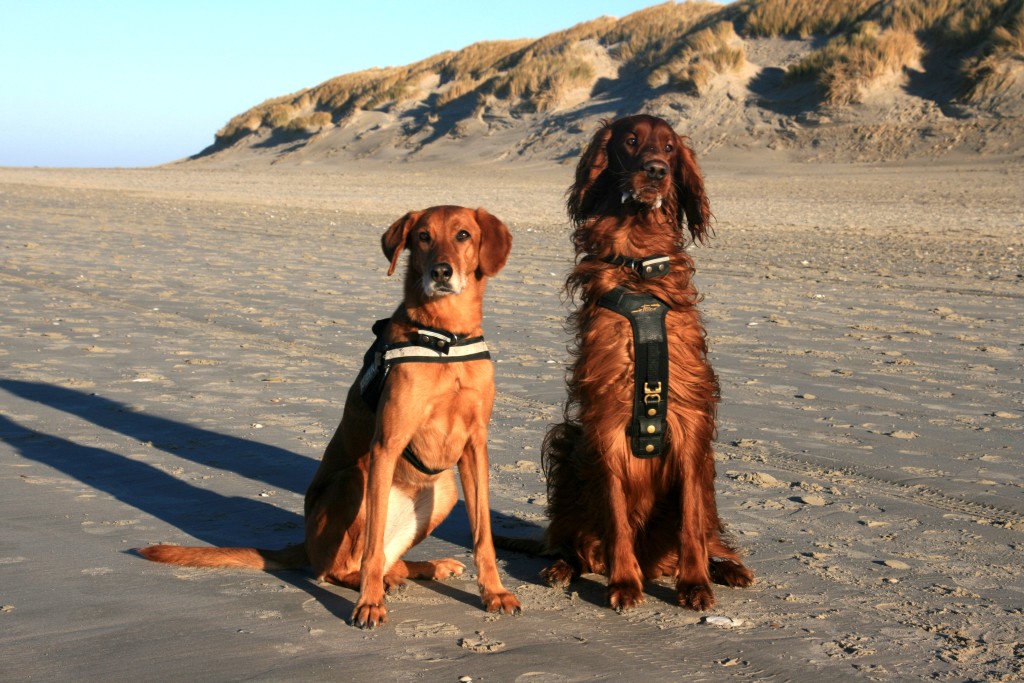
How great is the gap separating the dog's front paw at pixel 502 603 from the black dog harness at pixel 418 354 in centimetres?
49

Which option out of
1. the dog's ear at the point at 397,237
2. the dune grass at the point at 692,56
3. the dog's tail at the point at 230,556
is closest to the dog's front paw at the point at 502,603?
the dog's tail at the point at 230,556

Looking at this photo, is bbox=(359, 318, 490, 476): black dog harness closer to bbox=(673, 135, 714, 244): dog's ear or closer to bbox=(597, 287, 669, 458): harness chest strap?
bbox=(597, 287, 669, 458): harness chest strap

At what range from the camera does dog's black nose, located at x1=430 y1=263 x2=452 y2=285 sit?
4.04 meters

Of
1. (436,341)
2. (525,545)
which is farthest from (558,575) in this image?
(436,341)

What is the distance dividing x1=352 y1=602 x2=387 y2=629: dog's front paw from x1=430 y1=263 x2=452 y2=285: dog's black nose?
3.74 ft

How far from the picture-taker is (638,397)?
412 cm

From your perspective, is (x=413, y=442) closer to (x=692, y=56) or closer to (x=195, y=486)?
(x=195, y=486)

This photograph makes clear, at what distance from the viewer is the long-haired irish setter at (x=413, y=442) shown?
3.93 meters

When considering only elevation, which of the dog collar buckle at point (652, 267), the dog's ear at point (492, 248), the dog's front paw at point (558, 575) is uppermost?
the dog's ear at point (492, 248)

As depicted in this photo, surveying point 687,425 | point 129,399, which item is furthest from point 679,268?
point 129,399

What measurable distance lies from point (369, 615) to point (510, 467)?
6.65 feet

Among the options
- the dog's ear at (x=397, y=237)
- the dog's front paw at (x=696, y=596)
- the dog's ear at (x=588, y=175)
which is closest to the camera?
the dog's front paw at (x=696, y=596)

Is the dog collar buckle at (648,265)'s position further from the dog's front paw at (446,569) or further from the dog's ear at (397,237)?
the dog's front paw at (446,569)

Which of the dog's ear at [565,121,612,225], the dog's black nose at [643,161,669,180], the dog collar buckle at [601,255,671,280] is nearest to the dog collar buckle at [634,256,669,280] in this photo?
the dog collar buckle at [601,255,671,280]
